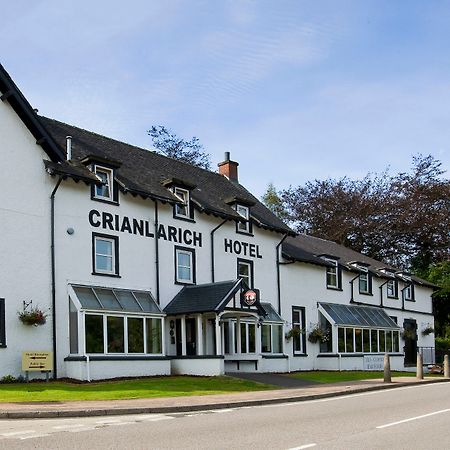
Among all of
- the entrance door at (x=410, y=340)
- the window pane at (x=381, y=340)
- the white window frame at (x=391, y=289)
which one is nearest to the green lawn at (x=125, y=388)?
the window pane at (x=381, y=340)

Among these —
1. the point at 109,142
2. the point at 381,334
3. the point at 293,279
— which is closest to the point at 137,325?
the point at 109,142

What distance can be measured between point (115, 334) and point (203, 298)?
4565 mm

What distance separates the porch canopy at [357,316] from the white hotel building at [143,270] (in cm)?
16

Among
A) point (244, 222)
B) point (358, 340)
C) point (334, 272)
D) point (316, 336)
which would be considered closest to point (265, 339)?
point (316, 336)

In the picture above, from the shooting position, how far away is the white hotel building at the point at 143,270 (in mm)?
24531

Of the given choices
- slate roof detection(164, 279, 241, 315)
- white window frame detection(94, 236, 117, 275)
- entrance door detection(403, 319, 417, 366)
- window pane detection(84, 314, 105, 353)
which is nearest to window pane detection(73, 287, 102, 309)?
window pane detection(84, 314, 105, 353)

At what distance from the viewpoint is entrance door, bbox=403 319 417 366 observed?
1864 inches

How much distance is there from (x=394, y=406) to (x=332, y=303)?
2255 cm

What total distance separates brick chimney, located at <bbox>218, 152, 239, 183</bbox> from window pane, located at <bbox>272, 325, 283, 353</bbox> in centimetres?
1043

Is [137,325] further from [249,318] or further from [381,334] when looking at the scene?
[381,334]

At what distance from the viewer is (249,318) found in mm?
31922

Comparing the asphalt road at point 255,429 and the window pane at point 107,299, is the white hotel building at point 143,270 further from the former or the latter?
the asphalt road at point 255,429

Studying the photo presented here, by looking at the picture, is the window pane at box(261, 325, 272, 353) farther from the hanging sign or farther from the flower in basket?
the flower in basket

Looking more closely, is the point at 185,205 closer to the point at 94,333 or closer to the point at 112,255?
the point at 112,255
